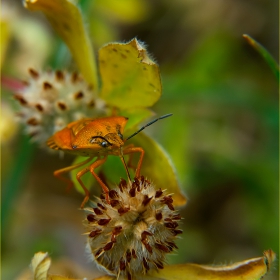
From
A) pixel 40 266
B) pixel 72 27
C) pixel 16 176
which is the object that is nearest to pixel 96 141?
pixel 40 266

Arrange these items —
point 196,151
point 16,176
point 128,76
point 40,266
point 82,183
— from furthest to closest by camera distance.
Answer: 1. point 196,151
2. point 16,176
3. point 128,76
4. point 82,183
5. point 40,266

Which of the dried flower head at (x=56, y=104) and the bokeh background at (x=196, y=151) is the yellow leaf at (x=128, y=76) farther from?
the bokeh background at (x=196, y=151)

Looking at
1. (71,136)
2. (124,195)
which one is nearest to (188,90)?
(71,136)

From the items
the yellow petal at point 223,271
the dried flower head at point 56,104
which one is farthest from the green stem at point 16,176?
the yellow petal at point 223,271

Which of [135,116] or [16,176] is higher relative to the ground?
[135,116]

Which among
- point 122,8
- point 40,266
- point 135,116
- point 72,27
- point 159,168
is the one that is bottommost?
point 40,266

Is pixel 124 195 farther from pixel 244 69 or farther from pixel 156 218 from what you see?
pixel 244 69

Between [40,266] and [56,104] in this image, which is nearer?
[40,266]

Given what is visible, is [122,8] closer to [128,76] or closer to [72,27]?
[72,27]
